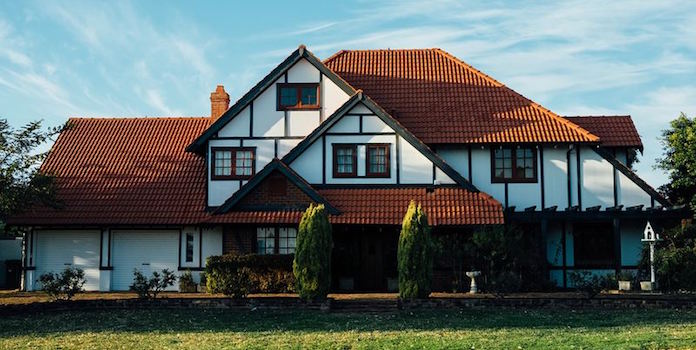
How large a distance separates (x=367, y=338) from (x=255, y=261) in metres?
10.7

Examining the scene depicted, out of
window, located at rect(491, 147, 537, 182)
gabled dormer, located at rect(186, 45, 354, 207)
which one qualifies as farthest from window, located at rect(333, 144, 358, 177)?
window, located at rect(491, 147, 537, 182)

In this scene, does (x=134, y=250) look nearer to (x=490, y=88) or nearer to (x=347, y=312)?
(x=347, y=312)

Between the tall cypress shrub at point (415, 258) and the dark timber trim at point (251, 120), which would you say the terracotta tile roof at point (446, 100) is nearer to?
the dark timber trim at point (251, 120)

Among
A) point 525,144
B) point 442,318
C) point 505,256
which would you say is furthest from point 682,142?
point 442,318

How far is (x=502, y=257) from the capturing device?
2545 cm

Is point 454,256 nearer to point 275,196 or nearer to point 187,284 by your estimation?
point 275,196

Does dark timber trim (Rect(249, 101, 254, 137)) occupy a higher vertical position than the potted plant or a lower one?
higher

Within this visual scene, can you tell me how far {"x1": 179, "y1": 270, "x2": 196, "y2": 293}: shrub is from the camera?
28828 mm

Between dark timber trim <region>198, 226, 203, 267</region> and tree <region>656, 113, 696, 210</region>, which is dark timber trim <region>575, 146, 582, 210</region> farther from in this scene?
dark timber trim <region>198, 226, 203, 267</region>

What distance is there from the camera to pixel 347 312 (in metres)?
21.8

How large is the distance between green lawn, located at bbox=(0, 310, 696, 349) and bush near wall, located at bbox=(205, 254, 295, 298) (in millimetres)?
4175

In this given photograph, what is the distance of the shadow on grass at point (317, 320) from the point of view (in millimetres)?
18438

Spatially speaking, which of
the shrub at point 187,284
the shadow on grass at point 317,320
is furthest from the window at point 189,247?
the shadow on grass at point 317,320

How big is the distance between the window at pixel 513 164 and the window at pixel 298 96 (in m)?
6.67
